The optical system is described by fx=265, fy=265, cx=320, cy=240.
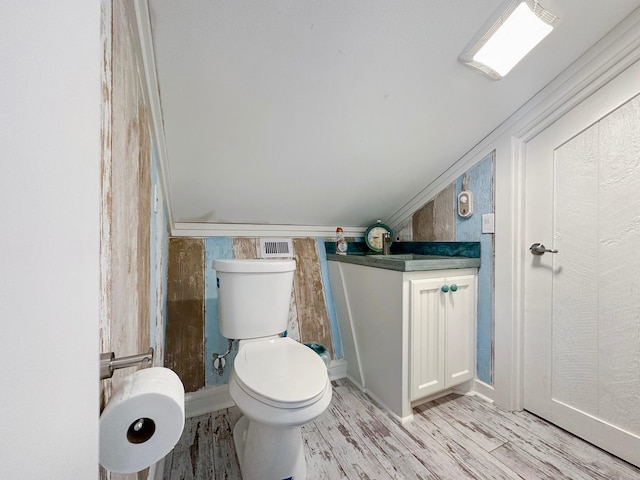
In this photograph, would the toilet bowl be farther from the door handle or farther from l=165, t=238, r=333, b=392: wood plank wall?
the door handle

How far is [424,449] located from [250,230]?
155 centimetres

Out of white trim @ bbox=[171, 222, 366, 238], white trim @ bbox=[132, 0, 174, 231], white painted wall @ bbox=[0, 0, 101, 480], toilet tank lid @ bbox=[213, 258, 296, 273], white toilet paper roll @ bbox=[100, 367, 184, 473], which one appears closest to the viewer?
white painted wall @ bbox=[0, 0, 101, 480]

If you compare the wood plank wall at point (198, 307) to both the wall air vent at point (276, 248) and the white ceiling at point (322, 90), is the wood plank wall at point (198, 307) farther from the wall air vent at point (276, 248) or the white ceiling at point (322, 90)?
the white ceiling at point (322, 90)

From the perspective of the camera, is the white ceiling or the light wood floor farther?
the light wood floor

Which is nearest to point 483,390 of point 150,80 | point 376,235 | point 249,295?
point 376,235

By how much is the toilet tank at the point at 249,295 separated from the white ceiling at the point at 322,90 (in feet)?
1.56

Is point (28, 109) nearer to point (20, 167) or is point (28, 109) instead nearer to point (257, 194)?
point (20, 167)

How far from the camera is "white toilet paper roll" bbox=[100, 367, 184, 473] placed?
36cm

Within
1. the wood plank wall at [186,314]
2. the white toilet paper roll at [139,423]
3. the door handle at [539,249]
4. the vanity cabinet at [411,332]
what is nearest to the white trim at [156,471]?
the wood plank wall at [186,314]

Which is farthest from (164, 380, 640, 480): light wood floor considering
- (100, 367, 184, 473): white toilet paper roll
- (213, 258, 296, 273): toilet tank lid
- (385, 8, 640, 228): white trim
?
(385, 8, 640, 228): white trim

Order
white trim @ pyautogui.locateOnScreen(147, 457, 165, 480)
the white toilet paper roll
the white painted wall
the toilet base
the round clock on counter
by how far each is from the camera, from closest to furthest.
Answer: the white painted wall < the white toilet paper roll < white trim @ pyautogui.locateOnScreen(147, 457, 165, 480) < the toilet base < the round clock on counter

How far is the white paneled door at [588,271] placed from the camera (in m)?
1.10

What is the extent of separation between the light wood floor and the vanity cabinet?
16 centimetres

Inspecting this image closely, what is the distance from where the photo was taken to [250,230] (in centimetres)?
→ 186
